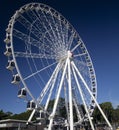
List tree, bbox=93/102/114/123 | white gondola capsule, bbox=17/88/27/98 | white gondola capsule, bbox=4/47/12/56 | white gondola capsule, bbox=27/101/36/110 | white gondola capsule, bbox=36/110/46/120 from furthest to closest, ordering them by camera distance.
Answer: tree, bbox=93/102/114/123 → white gondola capsule, bbox=36/110/46/120 → white gondola capsule, bbox=4/47/12/56 → white gondola capsule, bbox=27/101/36/110 → white gondola capsule, bbox=17/88/27/98

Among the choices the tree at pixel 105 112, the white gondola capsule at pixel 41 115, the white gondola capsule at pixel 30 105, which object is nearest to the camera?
the white gondola capsule at pixel 30 105

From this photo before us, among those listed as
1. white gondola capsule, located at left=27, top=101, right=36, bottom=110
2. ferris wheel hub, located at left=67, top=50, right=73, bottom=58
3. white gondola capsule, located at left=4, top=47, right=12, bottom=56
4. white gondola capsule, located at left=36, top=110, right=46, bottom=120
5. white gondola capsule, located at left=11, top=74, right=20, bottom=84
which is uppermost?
ferris wheel hub, located at left=67, top=50, right=73, bottom=58

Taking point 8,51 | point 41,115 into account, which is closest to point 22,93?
point 41,115

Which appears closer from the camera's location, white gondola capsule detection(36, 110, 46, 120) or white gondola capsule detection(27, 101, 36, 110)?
white gondola capsule detection(27, 101, 36, 110)

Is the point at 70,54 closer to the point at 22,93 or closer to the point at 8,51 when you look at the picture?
the point at 8,51

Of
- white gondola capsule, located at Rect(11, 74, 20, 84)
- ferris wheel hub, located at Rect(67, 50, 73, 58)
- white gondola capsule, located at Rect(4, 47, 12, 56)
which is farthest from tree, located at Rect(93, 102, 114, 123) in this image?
white gondola capsule, located at Rect(11, 74, 20, 84)

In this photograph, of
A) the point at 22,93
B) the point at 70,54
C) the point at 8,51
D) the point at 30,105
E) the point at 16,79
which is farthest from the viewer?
the point at 70,54

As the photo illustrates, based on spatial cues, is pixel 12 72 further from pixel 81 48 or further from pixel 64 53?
pixel 81 48

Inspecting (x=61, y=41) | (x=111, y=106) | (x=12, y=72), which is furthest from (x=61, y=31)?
(x=111, y=106)

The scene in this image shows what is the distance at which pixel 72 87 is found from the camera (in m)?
36.8

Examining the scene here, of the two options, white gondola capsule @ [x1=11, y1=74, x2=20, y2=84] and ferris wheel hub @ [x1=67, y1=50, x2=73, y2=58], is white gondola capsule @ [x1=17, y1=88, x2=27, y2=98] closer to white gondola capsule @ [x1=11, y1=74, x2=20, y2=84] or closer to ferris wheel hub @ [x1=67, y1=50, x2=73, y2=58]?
white gondola capsule @ [x1=11, y1=74, x2=20, y2=84]

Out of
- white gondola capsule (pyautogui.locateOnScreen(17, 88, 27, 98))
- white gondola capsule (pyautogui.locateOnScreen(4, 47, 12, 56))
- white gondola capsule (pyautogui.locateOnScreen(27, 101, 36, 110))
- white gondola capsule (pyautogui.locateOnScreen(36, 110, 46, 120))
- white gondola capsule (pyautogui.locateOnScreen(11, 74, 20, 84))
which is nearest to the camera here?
white gondola capsule (pyautogui.locateOnScreen(17, 88, 27, 98))

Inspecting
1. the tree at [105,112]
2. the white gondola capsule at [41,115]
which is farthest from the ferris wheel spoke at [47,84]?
the tree at [105,112]

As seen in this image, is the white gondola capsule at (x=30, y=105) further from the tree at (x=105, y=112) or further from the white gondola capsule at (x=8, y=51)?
the tree at (x=105, y=112)
